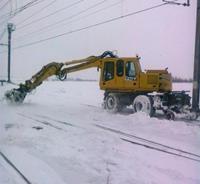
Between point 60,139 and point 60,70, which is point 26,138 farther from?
point 60,70

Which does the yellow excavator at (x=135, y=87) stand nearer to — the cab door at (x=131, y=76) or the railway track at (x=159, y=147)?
the cab door at (x=131, y=76)

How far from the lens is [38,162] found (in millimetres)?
9125

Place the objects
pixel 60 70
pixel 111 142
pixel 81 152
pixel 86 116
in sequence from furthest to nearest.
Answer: pixel 60 70, pixel 86 116, pixel 111 142, pixel 81 152

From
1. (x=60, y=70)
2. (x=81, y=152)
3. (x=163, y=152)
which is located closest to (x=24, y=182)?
(x=81, y=152)

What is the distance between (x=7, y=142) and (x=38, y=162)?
2743mm

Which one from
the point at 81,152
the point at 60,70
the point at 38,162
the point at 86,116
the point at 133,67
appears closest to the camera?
the point at 38,162

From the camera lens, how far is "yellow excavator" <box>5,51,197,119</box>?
18.0 m

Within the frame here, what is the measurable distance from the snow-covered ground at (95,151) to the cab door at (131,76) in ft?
9.89

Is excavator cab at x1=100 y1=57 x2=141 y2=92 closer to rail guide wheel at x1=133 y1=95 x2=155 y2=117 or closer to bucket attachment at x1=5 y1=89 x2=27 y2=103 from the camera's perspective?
rail guide wheel at x1=133 y1=95 x2=155 y2=117

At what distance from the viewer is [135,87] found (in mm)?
19531

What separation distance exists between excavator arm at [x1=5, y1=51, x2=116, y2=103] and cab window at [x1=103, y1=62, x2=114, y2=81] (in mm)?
890

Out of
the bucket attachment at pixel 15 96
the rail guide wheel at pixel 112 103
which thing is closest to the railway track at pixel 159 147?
the rail guide wheel at pixel 112 103

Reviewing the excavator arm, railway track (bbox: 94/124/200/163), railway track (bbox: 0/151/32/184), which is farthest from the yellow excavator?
railway track (bbox: 0/151/32/184)

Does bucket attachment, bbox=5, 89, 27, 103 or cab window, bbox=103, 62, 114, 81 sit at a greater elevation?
cab window, bbox=103, 62, 114, 81
